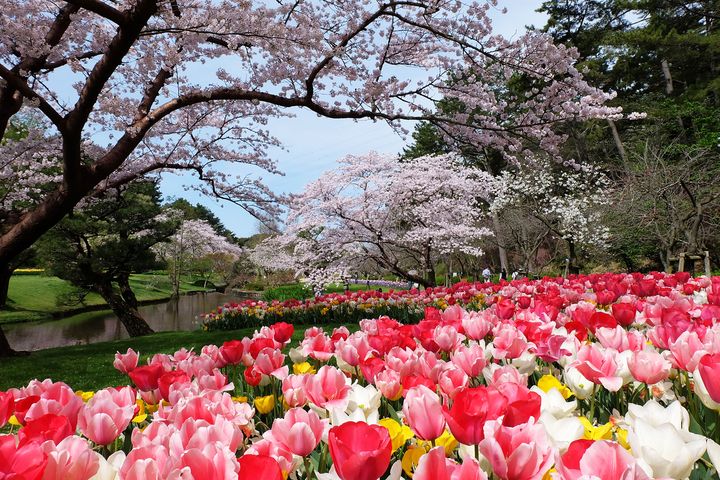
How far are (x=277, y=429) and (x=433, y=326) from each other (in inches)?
53.6

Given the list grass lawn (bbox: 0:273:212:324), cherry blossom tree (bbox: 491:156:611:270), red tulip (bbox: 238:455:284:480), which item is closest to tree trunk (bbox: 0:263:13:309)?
red tulip (bbox: 238:455:284:480)

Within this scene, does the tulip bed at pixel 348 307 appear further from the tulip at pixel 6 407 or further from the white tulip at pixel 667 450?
the white tulip at pixel 667 450

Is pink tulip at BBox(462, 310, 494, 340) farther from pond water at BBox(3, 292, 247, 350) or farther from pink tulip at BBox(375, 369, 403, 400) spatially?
pond water at BBox(3, 292, 247, 350)

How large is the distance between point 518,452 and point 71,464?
839 mm

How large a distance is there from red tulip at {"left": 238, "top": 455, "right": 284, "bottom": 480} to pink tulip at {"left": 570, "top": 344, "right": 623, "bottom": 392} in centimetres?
98

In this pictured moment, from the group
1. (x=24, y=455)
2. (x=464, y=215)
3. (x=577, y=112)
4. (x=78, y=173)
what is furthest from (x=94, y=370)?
(x=464, y=215)

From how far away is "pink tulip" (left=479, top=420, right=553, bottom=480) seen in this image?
0.88m

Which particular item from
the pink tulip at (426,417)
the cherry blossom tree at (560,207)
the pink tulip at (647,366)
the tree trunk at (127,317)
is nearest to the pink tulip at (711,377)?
the pink tulip at (647,366)

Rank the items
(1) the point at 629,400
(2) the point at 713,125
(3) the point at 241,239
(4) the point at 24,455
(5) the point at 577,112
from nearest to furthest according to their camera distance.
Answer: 1. (4) the point at 24,455
2. (1) the point at 629,400
3. (5) the point at 577,112
4. (2) the point at 713,125
5. (3) the point at 241,239

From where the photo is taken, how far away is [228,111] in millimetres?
9656

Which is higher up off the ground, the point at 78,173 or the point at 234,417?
the point at 78,173

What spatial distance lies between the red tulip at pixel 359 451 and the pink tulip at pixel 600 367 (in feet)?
2.60

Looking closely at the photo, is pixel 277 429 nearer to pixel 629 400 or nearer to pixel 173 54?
pixel 629 400

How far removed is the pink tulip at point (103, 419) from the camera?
1.29 meters
